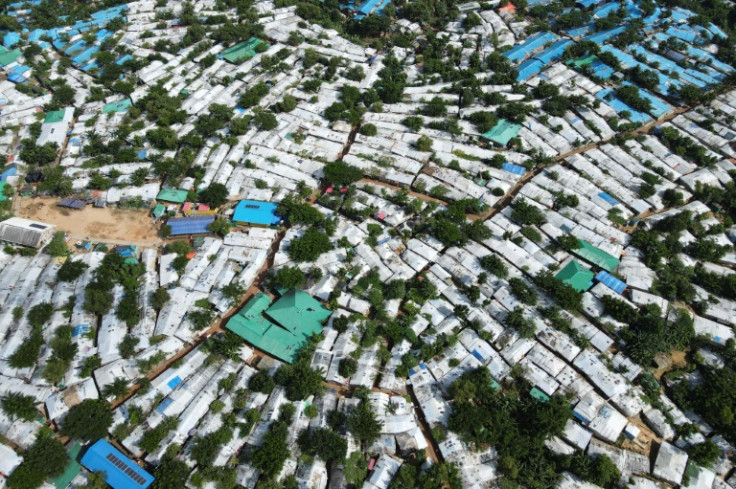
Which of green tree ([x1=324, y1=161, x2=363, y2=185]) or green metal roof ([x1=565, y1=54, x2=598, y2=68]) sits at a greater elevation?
green metal roof ([x1=565, y1=54, x2=598, y2=68])

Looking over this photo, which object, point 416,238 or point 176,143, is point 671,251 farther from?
point 176,143

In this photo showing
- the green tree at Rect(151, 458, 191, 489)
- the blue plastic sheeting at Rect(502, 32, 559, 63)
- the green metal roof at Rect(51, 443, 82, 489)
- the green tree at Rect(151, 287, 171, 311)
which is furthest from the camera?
the blue plastic sheeting at Rect(502, 32, 559, 63)

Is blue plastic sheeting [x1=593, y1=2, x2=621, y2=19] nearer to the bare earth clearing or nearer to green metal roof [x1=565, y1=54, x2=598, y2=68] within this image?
green metal roof [x1=565, y1=54, x2=598, y2=68]

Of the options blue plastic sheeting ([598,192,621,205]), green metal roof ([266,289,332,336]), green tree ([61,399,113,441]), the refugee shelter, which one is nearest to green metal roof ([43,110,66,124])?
the refugee shelter

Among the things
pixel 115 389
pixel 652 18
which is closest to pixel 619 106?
pixel 652 18

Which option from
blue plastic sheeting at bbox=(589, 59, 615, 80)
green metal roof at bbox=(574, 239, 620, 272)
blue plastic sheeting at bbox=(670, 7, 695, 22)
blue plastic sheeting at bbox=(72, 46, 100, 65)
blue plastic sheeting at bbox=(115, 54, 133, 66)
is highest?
blue plastic sheeting at bbox=(670, 7, 695, 22)

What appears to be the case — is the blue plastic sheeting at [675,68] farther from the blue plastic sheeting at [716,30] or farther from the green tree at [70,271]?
the green tree at [70,271]

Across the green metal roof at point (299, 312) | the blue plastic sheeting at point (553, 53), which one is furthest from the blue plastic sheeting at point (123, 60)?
the blue plastic sheeting at point (553, 53)

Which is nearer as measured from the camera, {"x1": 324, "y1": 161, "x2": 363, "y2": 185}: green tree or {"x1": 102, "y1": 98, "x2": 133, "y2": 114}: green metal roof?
{"x1": 324, "y1": 161, "x2": 363, "y2": 185}: green tree
